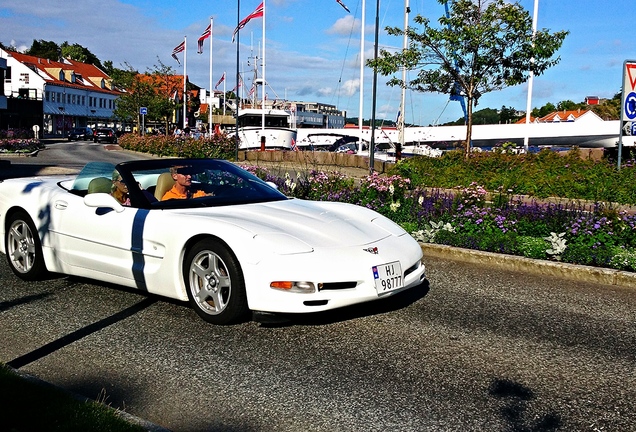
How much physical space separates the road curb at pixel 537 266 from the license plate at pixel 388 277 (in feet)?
9.42

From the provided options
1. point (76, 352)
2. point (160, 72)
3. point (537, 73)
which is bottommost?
point (76, 352)

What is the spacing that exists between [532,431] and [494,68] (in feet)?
65.9

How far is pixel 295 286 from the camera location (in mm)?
5195

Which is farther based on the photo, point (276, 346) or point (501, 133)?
point (501, 133)

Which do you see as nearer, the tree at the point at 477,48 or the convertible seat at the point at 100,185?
the convertible seat at the point at 100,185

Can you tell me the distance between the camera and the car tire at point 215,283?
17.6ft

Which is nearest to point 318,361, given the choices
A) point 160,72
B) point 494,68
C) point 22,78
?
point 494,68

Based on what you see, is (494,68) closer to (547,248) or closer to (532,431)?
(547,248)

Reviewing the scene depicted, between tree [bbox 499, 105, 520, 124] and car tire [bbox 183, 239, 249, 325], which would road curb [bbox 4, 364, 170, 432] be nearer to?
car tire [bbox 183, 239, 249, 325]

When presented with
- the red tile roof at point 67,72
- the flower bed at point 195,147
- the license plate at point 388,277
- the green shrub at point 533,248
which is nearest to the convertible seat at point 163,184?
the license plate at point 388,277

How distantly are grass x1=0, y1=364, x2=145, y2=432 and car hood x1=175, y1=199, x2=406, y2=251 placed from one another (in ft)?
6.37

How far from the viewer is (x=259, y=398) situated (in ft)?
13.7

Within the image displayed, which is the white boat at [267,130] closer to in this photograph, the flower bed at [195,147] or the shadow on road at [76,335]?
the flower bed at [195,147]

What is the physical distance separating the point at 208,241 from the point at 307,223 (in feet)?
2.81
